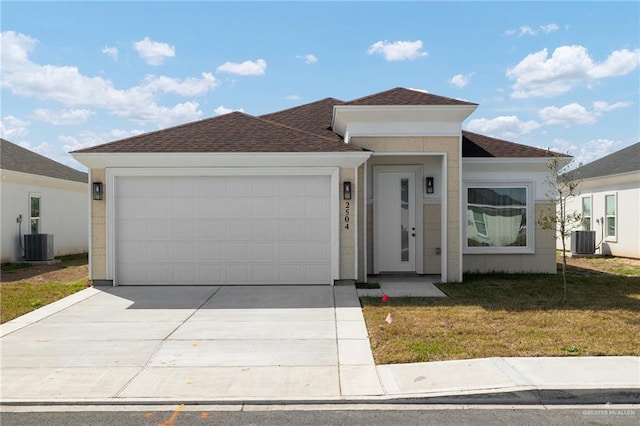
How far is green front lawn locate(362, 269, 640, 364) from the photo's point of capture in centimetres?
671

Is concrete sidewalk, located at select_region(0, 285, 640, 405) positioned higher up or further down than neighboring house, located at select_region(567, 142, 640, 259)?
further down

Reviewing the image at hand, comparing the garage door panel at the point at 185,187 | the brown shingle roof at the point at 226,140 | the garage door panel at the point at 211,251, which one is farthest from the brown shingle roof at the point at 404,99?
the garage door panel at the point at 211,251

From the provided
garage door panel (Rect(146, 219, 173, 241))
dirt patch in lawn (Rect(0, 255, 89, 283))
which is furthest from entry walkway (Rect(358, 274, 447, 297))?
dirt patch in lawn (Rect(0, 255, 89, 283))

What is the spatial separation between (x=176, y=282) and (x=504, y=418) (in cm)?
839

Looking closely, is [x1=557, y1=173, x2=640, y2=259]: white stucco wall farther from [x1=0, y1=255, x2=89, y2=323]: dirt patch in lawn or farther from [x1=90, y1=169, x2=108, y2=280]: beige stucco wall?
[x1=0, y1=255, x2=89, y2=323]: dirt patch in lawn

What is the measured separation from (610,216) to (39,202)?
785 inches

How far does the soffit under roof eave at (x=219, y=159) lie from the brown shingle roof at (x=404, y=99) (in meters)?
1.30

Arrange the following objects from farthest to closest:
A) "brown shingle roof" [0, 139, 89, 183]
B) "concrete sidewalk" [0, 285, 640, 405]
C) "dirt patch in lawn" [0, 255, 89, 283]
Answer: "brown shingle roof" [0, 139, 89, 183], "dirt patch in lawn" [0, 255, 89, 283], "concrete sidewalk" [0, 285, 640, 405]

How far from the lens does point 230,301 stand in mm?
10102

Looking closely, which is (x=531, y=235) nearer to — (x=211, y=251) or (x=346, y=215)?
(x=346, y=215)

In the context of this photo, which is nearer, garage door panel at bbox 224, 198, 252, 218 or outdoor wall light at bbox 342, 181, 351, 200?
outdoor wall light at bbox 342, 181, 351, 200

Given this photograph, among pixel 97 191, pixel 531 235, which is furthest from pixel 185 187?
pixel 531 235

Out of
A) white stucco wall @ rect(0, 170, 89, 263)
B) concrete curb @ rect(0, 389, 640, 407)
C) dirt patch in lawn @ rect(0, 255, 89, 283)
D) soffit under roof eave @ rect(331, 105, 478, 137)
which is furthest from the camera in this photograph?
white stucco wall @ rect(0, 170, 89, 263)

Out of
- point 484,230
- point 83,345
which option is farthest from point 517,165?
point 83,345
